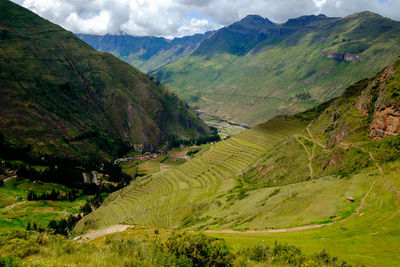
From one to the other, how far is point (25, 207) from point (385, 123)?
155086 mm

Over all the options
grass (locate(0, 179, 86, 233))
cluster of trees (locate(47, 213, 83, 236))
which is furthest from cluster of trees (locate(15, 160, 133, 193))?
cluster of trees (locate(47, 213, 83, 236))

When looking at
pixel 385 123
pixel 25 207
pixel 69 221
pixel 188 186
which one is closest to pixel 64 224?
pixel 69 221

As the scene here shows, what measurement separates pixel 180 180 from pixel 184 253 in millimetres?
89383

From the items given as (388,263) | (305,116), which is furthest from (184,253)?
(305,116)

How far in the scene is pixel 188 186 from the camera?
96438 millimetres

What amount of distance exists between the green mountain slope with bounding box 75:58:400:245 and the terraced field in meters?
0.47

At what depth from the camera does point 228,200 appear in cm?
7088

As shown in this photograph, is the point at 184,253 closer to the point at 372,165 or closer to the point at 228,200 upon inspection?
the point at 372,165

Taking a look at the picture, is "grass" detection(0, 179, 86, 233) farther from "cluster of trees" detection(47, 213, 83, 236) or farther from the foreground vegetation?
the foreground vegetation

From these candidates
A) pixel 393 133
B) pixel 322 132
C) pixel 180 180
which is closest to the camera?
pixel 393 133

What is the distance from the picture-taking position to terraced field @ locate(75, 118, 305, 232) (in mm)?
80625

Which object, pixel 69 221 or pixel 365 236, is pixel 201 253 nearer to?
pixel 365 236

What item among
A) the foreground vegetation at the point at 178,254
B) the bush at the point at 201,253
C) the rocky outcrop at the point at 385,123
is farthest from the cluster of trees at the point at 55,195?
the rocky outcrop at the point at 385,123

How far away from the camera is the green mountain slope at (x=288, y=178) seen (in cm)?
4212
